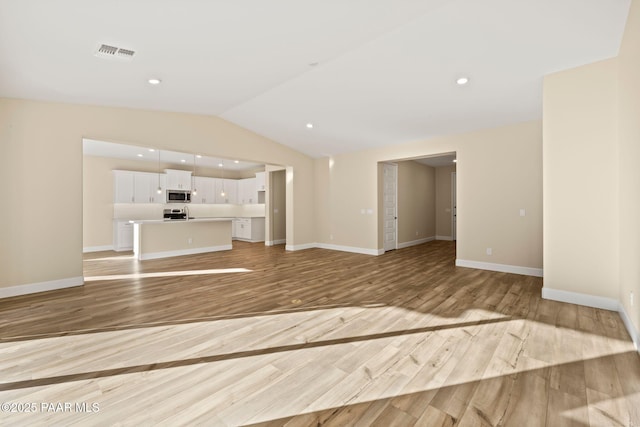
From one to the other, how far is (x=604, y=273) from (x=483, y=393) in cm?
271

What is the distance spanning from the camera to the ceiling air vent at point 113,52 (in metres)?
2.97

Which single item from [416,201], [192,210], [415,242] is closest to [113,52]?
[192,210]

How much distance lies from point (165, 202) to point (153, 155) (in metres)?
1.67

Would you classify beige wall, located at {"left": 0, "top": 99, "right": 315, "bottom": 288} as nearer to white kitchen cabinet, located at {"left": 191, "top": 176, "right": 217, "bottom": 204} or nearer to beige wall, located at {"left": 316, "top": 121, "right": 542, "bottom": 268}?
white kitchen cabinet, located at {"left": 191, "top": 176, "right": 217, "bottom": 204}

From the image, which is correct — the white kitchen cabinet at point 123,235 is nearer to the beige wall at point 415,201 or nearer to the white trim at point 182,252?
the white trim at point 182,252

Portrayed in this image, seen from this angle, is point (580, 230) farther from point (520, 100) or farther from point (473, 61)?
point (473, 61)

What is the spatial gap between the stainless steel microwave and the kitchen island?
7.49 ft

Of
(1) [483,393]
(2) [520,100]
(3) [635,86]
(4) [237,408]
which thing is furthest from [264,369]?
(2) [520,100]

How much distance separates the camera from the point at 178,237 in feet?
24.3

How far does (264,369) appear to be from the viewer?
7.00 ft

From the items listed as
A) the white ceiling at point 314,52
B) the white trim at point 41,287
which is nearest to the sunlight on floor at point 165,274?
the white trim at point 41,287

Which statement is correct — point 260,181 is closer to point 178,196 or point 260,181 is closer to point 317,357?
point 178,196

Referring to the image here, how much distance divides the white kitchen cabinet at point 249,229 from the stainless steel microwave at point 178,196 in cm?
181

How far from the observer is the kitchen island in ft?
22.4
